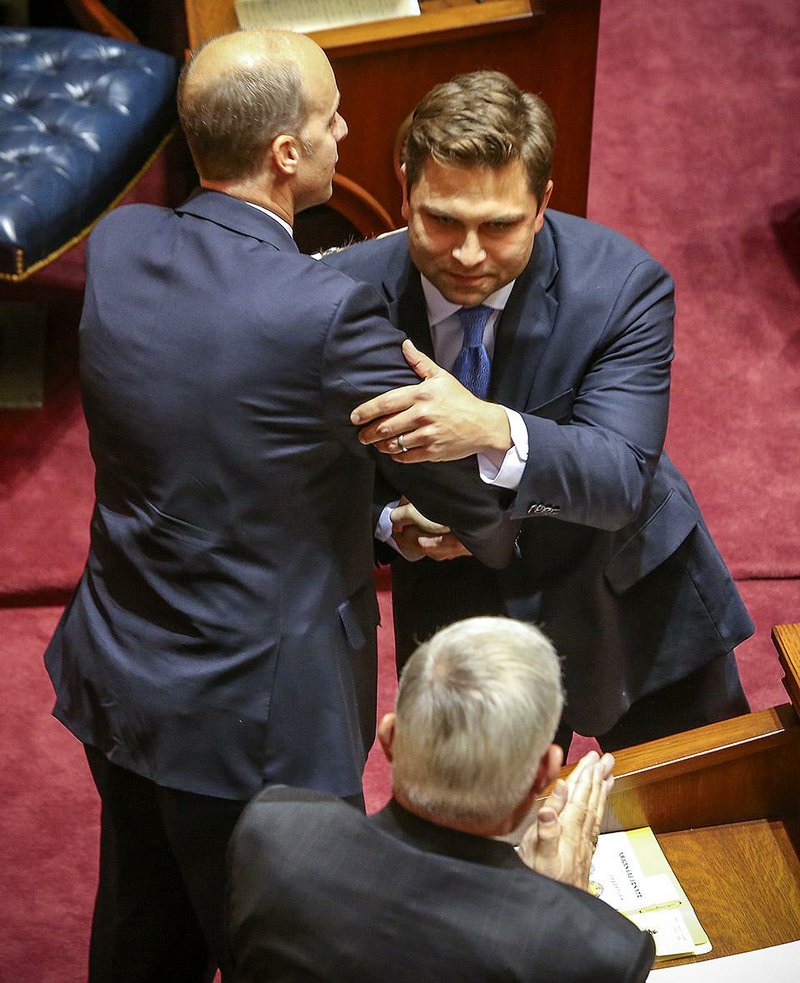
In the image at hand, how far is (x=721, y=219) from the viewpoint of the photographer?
167 inches

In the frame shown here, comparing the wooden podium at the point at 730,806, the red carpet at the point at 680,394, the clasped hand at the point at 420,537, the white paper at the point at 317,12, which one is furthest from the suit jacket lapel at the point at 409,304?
the white paper at the point at 317,12

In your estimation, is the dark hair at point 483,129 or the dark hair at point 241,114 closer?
the dark hair at point 241,114

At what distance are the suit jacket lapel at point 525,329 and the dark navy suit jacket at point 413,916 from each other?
30.9 inches

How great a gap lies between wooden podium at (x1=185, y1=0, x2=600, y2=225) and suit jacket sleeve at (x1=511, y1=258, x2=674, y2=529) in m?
1.25

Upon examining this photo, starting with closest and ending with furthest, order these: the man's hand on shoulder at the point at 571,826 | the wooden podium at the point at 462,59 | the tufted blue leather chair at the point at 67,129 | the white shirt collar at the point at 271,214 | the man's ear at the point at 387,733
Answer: the man's ear at the point at 387,733
the man's hand on shoulder at the point at 571,826
the white shirt collar at the point at 271,214
the wooden podium at the point at 462,59
the tufted blue leather chair at the point at 67,129

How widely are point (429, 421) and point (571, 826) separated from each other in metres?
0.50

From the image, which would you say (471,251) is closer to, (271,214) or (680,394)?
(271,214)

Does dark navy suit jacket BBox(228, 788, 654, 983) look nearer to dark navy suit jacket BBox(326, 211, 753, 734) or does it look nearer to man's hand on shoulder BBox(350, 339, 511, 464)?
man's hand on shoulder BBox(350, 339, 511, 464)

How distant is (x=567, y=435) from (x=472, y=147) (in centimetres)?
40

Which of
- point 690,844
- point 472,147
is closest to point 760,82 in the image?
point 472,147

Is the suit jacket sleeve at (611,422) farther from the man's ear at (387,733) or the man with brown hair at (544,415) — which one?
the man's ear at (387,733)

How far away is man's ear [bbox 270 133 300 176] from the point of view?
1.67m

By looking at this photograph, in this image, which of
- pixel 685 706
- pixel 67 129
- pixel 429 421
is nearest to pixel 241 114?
pixel 429 421

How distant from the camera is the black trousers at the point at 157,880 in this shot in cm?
180
